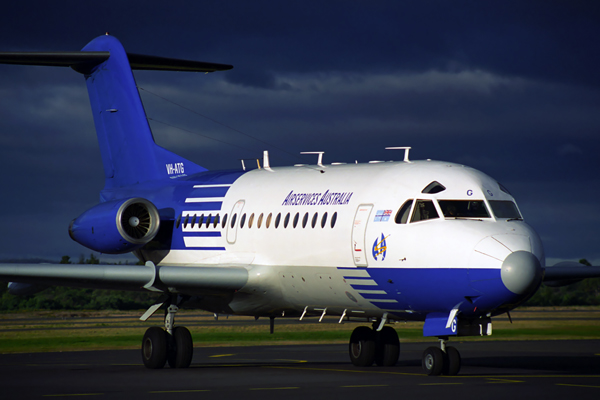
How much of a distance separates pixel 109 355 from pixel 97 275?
7.59 meters

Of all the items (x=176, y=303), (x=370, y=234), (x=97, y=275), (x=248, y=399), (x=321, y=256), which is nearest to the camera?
(x=248, y=399)

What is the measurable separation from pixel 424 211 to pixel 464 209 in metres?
0.82

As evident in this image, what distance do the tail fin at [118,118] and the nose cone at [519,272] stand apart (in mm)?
13966

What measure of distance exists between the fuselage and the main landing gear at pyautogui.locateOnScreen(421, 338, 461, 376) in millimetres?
854

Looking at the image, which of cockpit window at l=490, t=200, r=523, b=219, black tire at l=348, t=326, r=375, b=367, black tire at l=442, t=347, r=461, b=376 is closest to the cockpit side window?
cockpit window at l=490, t=200, r=523, b=219

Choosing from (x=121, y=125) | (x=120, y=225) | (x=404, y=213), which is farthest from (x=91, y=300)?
(x=404, y=213)

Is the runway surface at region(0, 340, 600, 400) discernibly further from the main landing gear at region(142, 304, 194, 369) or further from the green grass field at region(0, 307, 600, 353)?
the green grass field at region(0, 307, 600, 353)

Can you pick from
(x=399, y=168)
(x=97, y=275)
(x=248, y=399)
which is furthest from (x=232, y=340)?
(x=248, y=399)

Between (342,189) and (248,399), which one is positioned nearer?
(248,399)

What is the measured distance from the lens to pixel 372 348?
23531 millimetres

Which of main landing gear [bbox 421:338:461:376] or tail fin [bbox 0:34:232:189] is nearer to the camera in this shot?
main landing gear [bbox 421:338:461:376]

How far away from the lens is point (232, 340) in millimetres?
36750

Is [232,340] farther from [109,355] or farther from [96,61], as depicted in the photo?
[96,61]

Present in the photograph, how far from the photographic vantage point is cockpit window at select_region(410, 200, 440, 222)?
18516mm
